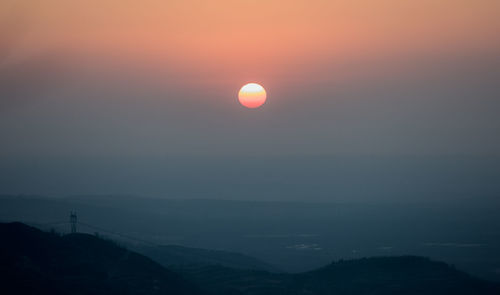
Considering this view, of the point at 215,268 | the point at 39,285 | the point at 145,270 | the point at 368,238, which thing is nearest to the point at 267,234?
the point at 368,238

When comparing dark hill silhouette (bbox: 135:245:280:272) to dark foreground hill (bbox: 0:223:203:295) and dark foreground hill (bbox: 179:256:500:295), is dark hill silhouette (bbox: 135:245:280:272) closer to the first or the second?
dark foreground hill (bbox: 179:256:500:295)

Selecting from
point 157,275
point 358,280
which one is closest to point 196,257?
point 358,280

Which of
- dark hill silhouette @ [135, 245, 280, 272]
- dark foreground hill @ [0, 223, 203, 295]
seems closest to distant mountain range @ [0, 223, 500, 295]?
dark foreground hill @ [0, 223, 203, 295]

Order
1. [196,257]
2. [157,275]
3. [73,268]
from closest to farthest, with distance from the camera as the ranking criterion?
[73,268] → [157,275] → [196,257]

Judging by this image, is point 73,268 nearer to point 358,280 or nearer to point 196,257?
point 358,280

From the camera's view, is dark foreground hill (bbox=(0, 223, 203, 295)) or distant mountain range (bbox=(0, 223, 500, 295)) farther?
distant mountain range (bbox=(0, 223, 500, 295))

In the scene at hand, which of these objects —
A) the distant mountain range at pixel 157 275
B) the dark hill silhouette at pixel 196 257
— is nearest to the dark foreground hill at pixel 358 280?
the distant mountain range at pixel 157 275

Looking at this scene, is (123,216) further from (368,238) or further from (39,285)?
(39,285)
